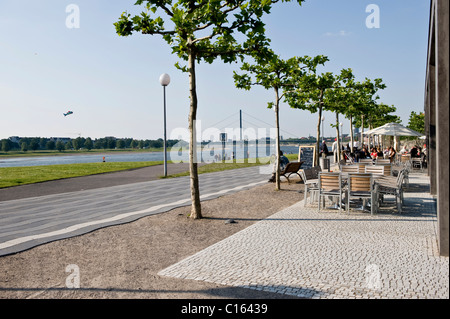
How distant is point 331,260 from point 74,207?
7160 millimetres

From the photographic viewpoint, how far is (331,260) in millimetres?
4977

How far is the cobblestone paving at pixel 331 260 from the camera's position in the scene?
4.02m

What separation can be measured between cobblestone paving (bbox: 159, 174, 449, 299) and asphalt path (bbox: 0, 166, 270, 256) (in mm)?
2950

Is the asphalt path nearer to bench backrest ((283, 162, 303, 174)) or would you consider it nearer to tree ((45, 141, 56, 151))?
bench backrest ((283, 162, 303, 174))

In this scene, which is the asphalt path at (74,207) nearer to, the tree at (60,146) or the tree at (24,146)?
the tree at (60,146)

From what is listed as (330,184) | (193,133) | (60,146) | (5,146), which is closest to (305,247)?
(330,184)

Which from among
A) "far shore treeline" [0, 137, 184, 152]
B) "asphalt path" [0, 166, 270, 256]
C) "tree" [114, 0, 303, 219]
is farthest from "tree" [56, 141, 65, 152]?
"tree" [114, 0, 303, 219]

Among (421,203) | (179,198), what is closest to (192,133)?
(179,198)

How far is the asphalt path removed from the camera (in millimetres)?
6773

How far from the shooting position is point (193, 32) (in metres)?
7.80

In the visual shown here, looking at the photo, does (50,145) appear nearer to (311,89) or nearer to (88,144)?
(88,144)

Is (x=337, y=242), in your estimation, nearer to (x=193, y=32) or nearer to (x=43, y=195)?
(x=193, y=32)

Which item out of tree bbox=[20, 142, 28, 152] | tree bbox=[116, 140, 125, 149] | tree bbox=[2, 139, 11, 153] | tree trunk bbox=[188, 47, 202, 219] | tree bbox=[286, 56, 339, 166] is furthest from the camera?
tree bbox=[116, 140, 125, 149]

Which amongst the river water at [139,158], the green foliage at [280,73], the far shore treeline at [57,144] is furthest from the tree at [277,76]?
the far shore treeline at [57,144]
